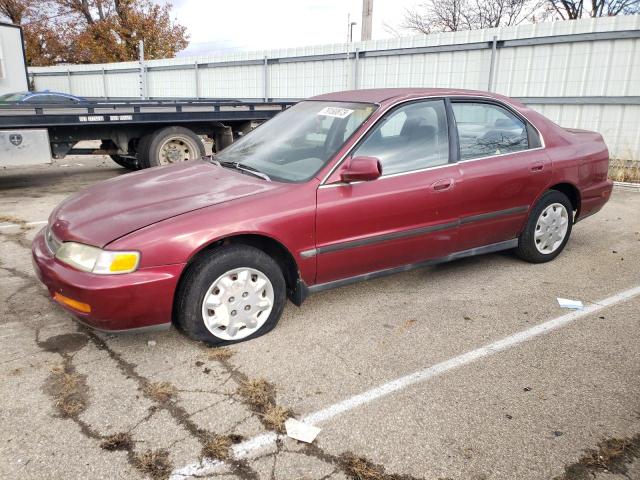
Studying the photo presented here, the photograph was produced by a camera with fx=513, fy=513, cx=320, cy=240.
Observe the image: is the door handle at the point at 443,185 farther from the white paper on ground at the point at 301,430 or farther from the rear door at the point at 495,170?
the white paper on ground at the point at 301,430

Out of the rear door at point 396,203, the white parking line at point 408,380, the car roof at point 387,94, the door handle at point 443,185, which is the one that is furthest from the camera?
the car roof at point 387,94

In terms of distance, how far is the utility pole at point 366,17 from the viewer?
44.3ft

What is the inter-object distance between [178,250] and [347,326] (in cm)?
130

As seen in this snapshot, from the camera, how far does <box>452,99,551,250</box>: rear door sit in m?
4.01

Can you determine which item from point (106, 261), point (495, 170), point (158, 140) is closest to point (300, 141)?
point (495, 170)

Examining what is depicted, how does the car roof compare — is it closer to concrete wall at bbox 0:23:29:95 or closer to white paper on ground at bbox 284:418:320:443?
white paper on ground at bbox 284:418:320:443

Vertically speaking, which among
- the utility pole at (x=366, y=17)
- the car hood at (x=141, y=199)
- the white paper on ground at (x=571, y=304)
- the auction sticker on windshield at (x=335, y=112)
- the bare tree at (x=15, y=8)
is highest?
the bare tree at (x=15, y=8)

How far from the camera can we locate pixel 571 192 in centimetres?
478

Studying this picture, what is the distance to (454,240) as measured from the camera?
4012 mm

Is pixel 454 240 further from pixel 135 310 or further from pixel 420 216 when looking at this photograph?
pixel 135 310

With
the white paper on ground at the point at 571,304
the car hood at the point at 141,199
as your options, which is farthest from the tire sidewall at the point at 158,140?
the white paper on ground at the point at 571,304

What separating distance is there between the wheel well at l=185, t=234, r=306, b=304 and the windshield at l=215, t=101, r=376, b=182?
1.51 ft

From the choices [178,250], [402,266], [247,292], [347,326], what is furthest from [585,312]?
[178,250]

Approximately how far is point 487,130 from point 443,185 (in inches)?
31.7
